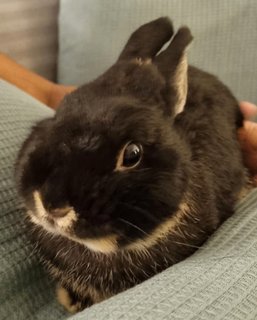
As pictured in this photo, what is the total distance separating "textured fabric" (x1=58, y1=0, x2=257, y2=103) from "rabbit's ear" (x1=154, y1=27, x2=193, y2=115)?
950 millimetres

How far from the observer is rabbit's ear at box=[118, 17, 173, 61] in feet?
2.98

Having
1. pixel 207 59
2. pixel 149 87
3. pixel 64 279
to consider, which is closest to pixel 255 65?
pixel 207 59

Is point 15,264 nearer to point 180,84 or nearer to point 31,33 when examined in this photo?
point 180,84

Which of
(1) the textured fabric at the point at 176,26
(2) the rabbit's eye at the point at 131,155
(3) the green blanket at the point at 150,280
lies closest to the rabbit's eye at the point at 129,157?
(2) the rabbit's eye at the point at 131,155

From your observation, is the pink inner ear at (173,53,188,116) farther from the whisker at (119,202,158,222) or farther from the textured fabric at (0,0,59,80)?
the textured fabric at (0,0,59,80)

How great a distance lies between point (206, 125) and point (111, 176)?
32 centimetres

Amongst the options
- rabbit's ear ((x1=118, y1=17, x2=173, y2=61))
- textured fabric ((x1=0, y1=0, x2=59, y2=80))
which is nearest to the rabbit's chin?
rabbit's ear ((x1=118, y1=17, x2=173, y2=61))

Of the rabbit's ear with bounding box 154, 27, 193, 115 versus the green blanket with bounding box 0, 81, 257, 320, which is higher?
the rabbit's ear with bounding box 154, 27, 193, 115

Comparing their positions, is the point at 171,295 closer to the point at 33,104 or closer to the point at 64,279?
the point at 64,279

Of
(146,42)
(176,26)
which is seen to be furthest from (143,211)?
(176,26)

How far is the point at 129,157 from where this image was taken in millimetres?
646

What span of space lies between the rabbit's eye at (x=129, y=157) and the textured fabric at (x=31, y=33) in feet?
3.94

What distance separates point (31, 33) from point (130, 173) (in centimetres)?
130

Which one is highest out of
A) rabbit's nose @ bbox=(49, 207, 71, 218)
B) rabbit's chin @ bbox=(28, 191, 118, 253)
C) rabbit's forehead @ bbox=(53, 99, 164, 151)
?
rabbit's forehead @ bbox=(53, 99, 164, 151)
